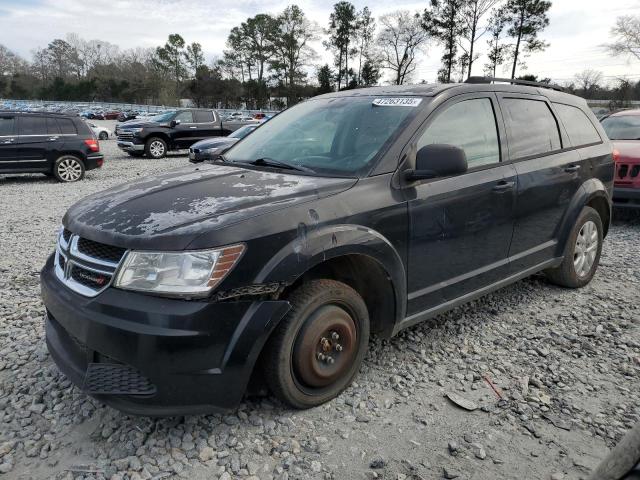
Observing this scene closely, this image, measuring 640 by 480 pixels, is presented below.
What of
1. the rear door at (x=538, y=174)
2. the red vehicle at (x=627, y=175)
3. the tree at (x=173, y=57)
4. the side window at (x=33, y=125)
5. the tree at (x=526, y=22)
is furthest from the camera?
the tree at (x=173, y=57)

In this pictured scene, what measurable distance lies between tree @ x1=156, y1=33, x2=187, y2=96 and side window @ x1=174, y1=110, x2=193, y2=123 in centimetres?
6050

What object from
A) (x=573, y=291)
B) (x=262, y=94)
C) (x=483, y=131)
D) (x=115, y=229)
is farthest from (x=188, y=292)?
(x=262, y=94)

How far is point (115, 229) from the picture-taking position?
7.71ft

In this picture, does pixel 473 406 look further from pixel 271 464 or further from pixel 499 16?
pixel 499 16

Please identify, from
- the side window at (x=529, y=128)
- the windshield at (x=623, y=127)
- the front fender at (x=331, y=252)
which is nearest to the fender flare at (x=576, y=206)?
the side window at (x=529, y=128)

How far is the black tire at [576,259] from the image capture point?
4285 millimetres

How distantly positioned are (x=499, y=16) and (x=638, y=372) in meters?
49.2

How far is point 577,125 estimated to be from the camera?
4.40 m

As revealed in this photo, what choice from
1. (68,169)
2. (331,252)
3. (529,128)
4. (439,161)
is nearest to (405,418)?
(331,252)

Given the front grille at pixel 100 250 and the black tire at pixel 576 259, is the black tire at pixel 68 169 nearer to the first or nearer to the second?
the front grille at pixel 100 250

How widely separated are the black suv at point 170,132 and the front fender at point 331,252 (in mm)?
15785

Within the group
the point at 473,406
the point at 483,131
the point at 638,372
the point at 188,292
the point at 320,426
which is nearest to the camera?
the point at 188,292

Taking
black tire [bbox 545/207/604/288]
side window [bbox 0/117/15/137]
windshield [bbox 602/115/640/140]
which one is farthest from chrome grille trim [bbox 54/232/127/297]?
side window [bbox 0/117/15/137]

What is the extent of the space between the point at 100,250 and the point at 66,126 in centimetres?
1138
